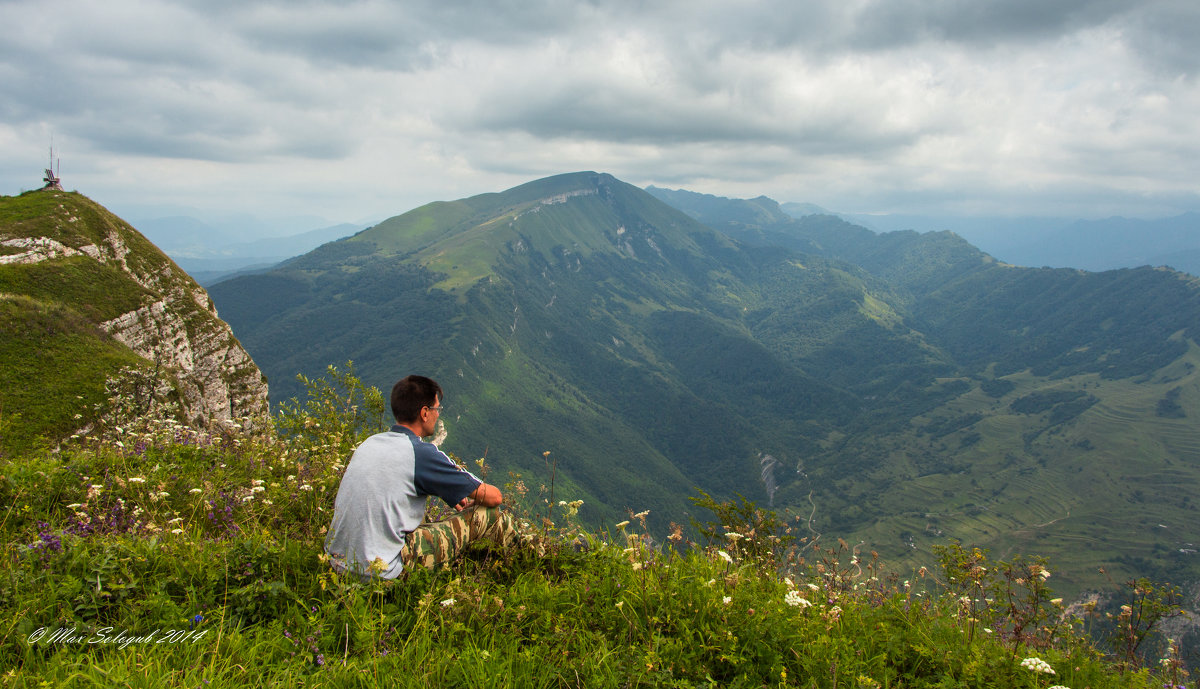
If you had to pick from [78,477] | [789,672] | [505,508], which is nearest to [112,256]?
[78,477]

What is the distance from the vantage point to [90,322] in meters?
38.5

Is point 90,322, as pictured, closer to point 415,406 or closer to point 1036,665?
point 415,406

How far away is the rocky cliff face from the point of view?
40.6 m

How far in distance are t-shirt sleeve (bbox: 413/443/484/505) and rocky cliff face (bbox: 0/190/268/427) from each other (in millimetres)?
38791

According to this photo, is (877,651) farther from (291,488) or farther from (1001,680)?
(291,488)

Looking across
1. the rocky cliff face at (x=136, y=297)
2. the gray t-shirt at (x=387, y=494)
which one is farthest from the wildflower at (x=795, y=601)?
the rocky cliff face at (x=136, y=297)

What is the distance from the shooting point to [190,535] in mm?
6117

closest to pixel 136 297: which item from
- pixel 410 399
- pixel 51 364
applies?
pixel 51 364

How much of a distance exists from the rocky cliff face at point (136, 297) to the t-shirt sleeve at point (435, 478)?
38.8m

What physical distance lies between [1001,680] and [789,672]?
1.86m

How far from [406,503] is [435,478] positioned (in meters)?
0.38

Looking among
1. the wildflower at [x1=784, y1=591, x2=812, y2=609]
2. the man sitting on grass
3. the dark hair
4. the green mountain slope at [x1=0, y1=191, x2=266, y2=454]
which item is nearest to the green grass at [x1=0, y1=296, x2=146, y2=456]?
the green mountain slope at [x1=0, y1=191, x2=266, y2=454]

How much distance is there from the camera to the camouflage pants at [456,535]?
5.69 m

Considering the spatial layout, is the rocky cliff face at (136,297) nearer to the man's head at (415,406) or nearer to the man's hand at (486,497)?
the man's head at (415,406)
